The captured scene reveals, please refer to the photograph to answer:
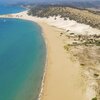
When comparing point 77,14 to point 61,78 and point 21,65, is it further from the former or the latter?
point 61,78

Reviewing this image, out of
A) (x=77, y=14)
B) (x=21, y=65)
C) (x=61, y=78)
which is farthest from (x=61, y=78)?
(x=77, y=14)

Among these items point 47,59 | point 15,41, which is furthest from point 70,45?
point 15,41

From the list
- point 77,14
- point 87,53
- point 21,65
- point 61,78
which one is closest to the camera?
point 61,78

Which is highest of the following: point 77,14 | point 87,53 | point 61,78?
point 77,14

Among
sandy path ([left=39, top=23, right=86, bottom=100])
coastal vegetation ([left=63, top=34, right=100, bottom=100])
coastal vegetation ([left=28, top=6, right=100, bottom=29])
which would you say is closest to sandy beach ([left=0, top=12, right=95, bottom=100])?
sandy path ([left=39, top=23, right=86, bottom=100])

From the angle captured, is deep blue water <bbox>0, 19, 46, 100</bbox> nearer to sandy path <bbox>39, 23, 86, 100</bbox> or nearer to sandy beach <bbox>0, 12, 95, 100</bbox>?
sandy beach <bbox>0, 12, 95, 100</bbox>

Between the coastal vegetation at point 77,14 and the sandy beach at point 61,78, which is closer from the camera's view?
the sandy beach at point 61,78

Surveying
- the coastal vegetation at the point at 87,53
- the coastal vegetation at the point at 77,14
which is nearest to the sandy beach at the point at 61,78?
the coastal vegetation at the point at 87,53

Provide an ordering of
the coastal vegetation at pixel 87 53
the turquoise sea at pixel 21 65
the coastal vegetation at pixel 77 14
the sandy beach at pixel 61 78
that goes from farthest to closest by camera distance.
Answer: the coastal vegetation at pixel 77 14 → the coastal vegetation at pixel 87 53 → the turquoise sea at pixel 21 65 → the sandy beach at pixel 61 78

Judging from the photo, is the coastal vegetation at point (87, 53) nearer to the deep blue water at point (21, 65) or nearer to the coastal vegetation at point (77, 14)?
the deep blue water at point (21, 65)
